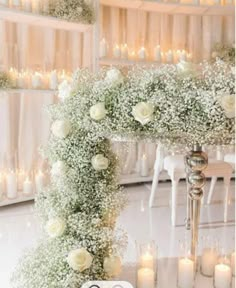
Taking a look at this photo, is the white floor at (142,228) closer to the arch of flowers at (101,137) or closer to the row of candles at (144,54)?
the arch of flowers at (101,137)

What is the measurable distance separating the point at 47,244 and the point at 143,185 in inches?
106

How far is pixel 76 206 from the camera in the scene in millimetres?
1876

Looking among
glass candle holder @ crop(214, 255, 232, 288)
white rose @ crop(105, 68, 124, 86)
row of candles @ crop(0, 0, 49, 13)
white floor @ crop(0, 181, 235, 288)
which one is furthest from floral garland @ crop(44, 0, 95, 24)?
glass candle holder @ crop(214, 255, 232, 288)

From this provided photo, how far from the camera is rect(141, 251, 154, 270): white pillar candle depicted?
2.04m

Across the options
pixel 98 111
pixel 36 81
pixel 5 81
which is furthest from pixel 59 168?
pixel 36 81

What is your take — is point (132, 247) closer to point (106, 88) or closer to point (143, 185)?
point (106, 88)

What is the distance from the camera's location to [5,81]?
3350mm

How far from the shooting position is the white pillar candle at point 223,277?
6.61 ft

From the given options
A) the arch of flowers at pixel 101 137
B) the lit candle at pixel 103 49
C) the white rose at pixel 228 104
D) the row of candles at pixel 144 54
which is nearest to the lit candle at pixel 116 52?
the row of candles at pixel 144 54

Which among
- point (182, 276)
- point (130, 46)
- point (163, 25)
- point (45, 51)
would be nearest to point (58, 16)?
point (45, 51)

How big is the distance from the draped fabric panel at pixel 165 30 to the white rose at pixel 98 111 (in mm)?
2705

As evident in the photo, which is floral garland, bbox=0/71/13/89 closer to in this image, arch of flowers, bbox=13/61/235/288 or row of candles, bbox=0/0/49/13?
row of candles, bbox=0/0/49/13

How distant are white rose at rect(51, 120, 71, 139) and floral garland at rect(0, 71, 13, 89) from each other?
65.6 inches

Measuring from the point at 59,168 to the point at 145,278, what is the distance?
2.20ft
